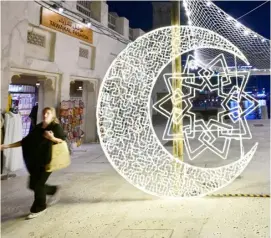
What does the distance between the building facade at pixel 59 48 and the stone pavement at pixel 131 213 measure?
2.65 meters

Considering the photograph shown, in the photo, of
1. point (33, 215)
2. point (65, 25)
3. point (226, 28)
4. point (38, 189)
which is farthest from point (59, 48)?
point (33, 215)

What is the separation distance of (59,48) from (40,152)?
4579mm

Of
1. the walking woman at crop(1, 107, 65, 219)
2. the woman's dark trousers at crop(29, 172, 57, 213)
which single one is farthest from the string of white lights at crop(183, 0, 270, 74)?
the woman's dark trousers at crop(29, 172, 57, 213)

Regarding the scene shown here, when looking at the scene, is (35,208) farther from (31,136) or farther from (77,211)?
(31,136)

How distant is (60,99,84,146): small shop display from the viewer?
7551 millimetres

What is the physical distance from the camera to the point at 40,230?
3012 millimetres

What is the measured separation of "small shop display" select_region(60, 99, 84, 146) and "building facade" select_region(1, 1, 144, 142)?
248mm

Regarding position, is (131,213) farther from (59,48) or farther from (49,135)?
(59,48)

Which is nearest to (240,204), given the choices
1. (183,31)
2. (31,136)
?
(183,31)

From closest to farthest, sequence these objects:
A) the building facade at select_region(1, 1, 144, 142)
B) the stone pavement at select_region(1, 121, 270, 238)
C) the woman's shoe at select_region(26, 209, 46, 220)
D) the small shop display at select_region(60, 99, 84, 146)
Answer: the stone pavement at select_region(1, 121, 270, 238) < the woman's shoe at select_region(26, 209, 46, 220) < the building facade at select_region(1, 1, 144, 142) < the small shop display at select_region(60, 99, 84, 146)

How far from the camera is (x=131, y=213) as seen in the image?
336 centimetres

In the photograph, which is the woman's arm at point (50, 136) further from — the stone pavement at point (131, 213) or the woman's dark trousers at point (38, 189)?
the stone pavement at point (131, 213)

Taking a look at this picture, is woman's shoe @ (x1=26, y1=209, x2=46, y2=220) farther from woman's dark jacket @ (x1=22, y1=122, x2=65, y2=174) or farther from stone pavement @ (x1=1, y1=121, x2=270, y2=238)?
A: woman's dark jacket @ (x1=22, y1=122, x2=65, y2=174)

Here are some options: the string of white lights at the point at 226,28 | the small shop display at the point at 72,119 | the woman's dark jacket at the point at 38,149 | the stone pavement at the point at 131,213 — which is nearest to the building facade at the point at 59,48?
the small shop display at the point at 72,119
